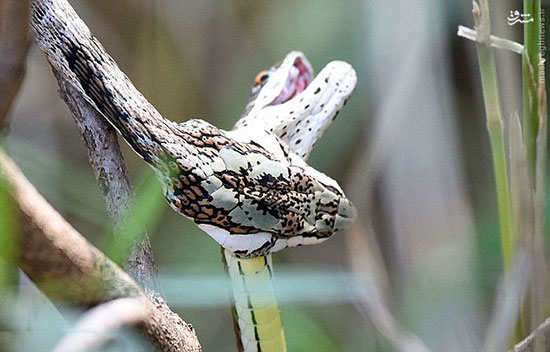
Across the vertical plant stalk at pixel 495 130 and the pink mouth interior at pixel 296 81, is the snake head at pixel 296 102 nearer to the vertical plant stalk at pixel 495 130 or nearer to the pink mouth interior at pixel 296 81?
the pink mouth interior at pixel 296 81

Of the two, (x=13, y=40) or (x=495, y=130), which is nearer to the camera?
(x=13, y=40)

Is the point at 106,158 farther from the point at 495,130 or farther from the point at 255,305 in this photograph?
the point at 495,130

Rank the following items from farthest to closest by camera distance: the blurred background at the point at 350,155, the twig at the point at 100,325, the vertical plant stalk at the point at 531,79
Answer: the blurred background at the point at 350,155, the vertical plant stalk at the point at 531,79, the twig at the point at 100,325

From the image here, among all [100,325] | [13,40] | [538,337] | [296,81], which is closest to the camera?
[13,40]

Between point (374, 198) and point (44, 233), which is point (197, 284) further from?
point (374, 198)

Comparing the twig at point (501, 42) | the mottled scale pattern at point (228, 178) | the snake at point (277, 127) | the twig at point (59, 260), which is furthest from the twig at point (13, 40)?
the twig at point (501, 42)

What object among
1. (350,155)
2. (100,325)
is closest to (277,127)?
(100,325)

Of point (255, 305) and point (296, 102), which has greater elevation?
point (296, 102)
